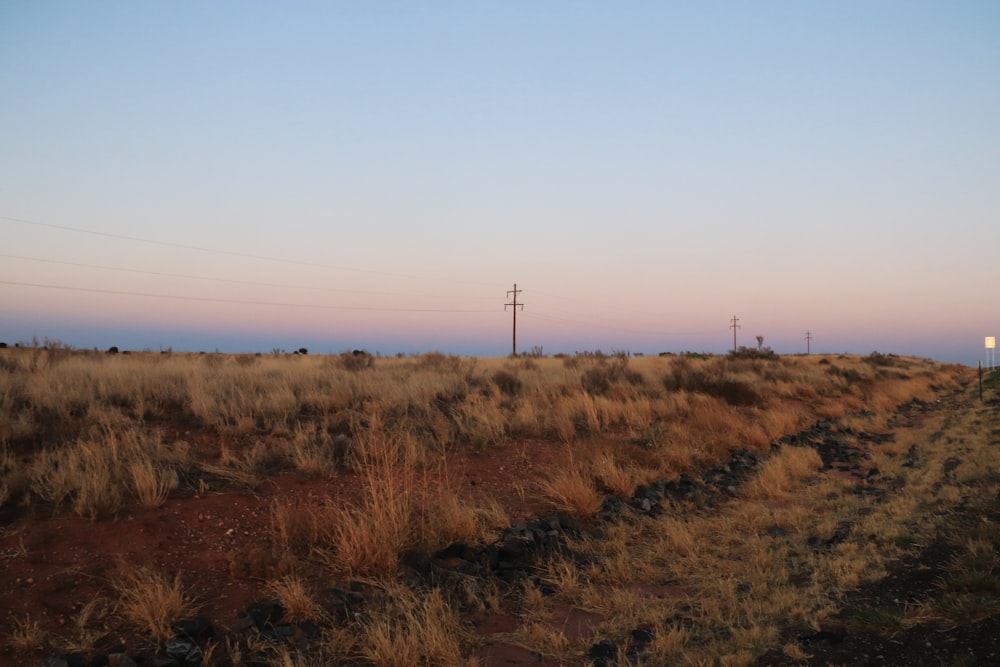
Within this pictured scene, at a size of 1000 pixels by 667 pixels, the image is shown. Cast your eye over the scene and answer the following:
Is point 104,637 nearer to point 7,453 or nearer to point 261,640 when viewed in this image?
point 261,640

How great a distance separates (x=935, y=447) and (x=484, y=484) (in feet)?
42.2

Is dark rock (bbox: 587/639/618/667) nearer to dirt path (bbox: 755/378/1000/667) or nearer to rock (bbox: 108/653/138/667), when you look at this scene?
dirt path (bbox: 755/378/1000/667)

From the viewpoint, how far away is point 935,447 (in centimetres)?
1555

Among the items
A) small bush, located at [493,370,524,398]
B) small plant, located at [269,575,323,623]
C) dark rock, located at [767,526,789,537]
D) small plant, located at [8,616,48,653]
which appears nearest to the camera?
small plant, located at [8,616,48,653]

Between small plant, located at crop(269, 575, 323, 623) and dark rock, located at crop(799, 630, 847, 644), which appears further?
small plant, located at crop(269, 575, 323, 623)

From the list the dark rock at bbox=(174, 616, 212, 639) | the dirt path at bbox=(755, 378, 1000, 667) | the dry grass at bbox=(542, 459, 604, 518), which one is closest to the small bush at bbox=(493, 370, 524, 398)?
the dry grass at bbox=(542, 459, 604, 518)

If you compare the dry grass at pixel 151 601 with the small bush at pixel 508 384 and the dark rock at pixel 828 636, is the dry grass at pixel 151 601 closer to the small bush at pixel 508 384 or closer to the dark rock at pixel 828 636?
the dark rock at pixel 828 636

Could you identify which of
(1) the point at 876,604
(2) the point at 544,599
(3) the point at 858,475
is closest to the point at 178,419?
(2) the point at 544,599

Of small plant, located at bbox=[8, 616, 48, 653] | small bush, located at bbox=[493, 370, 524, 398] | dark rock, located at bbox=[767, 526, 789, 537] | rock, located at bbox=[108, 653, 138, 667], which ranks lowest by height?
dark rock, located at bbox=[767, 526, 789, 537]

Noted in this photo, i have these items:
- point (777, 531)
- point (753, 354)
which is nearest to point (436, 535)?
point (777, 531)

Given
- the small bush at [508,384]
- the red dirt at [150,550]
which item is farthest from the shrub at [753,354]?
the red dirt at [150,550]

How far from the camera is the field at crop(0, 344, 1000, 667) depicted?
511cm

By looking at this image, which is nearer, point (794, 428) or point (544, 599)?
point (544, 599)

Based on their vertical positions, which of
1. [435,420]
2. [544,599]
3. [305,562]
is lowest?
[544,599]
